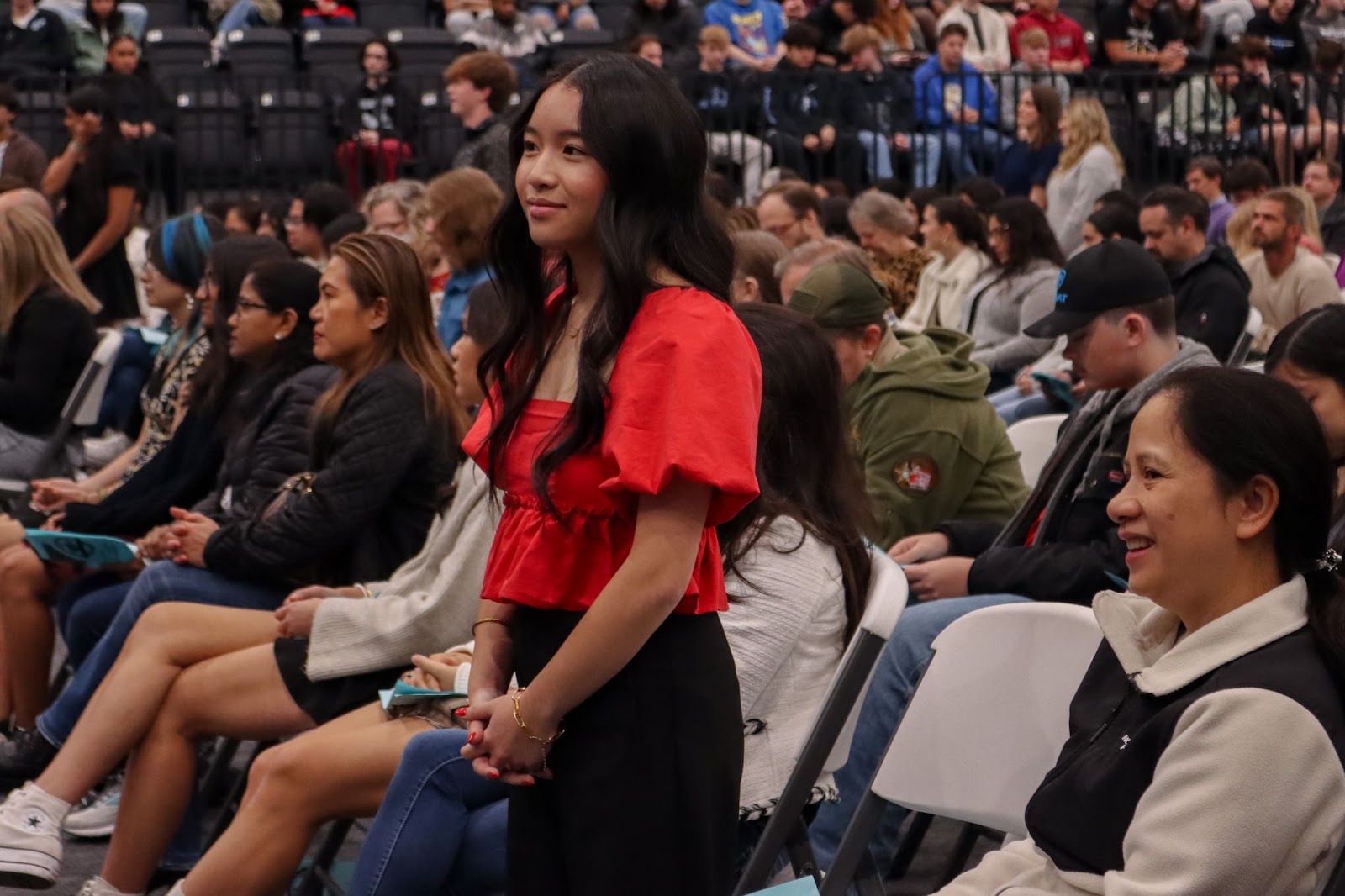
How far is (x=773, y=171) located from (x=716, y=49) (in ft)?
7.99

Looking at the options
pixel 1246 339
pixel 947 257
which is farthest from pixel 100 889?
pixel 947 257

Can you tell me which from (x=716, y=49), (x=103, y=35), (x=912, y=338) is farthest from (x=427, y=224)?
(x=103, y=35)

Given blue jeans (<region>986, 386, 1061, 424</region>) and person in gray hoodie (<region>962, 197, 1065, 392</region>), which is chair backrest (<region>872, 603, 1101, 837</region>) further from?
person in gray hoodie (<region>962, 197, 1065, 392</region>)

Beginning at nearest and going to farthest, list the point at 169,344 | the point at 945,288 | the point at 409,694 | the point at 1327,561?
the point at 1327,561, the point at 409,694, the point at 169,344, the point at 945,288

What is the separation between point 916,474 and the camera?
3.95 m

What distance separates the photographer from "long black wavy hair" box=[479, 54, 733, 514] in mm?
1933

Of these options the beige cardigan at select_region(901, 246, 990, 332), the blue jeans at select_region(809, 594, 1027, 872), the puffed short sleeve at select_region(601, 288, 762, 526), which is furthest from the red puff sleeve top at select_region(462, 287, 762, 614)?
the beige cardigan at select_region(901, 246, 990, 332)

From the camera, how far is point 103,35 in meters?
11.9

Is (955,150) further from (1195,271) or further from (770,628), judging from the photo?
(770,628)

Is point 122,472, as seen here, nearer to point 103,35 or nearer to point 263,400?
point 263,400

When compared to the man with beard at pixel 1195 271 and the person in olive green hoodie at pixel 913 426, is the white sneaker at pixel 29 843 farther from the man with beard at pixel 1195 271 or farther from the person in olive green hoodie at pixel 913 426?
the man with beard at pixel 1195 271

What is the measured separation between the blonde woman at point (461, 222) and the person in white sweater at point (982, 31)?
279 inches

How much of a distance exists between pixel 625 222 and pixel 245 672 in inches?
73.2

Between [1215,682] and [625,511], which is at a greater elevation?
[625,511]
